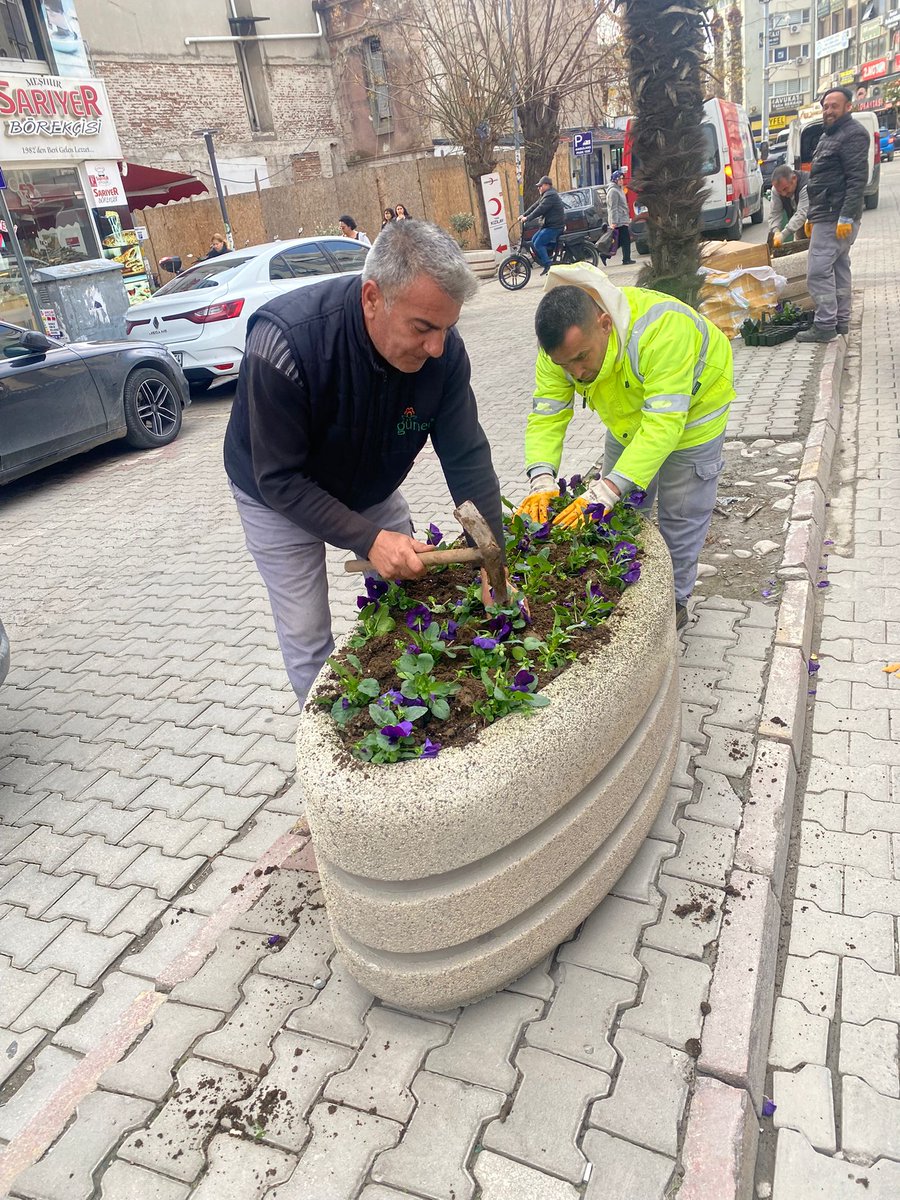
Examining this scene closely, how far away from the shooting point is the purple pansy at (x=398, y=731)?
2.03 m

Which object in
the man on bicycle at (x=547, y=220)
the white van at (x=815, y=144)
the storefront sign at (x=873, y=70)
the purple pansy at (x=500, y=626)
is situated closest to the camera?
the purple pansy at (x=500, y=626)

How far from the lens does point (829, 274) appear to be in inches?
307

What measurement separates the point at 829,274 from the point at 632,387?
5.82m

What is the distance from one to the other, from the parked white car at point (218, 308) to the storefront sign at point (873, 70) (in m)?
63.9

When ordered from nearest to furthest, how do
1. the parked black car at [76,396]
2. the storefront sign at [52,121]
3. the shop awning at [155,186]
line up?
the parked black car at [76,396], the storefront sign at [52,121], the shop awning at [155,186]

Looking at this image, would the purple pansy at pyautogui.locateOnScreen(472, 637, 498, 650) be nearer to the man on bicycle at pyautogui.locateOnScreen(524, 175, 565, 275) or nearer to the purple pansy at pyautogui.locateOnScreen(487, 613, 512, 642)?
the purple pansy at pyautogui.locateOnScreen(487, 613, 512, 642)

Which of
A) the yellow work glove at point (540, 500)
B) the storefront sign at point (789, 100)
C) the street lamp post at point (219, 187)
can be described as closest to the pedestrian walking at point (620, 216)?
the street lamp post at point (219, 187)

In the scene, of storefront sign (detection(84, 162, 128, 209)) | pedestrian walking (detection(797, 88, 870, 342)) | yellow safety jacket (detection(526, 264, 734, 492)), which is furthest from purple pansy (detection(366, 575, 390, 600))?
storefront sign (detection(84, 162, 128, 209))

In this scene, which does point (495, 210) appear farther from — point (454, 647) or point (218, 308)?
point (454, 647)

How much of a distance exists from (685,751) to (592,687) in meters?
1.16

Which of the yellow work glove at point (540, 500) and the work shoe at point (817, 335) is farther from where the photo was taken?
the work shoe at point (817, 335)

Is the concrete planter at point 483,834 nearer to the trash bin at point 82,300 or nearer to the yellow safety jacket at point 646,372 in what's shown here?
the yellow safety jacket at point 646,372

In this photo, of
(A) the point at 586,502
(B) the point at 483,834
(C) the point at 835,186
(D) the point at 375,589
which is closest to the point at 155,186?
(C) the point at 835,186

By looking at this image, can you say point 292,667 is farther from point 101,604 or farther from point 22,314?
point 22,314
